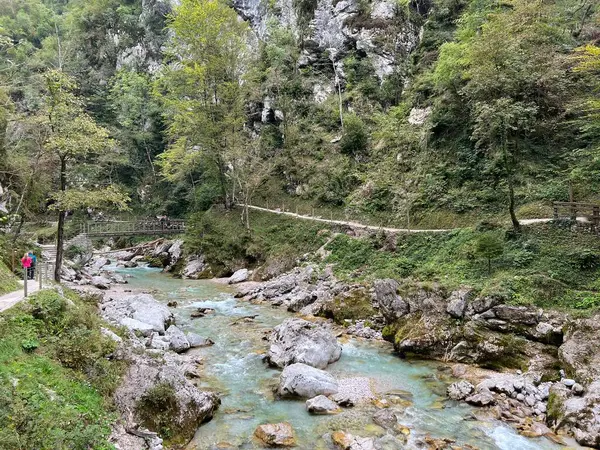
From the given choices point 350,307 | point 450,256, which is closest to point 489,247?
point 450,256

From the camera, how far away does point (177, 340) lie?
1534 centimetres

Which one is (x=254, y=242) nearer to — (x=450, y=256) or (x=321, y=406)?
(x=450, y=256)

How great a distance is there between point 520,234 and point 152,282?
80.8 ft

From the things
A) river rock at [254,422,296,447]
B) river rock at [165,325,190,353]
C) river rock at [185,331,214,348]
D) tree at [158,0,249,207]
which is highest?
tree at [158,0,249,207]

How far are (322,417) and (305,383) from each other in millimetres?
1353

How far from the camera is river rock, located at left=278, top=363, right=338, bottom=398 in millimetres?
11445

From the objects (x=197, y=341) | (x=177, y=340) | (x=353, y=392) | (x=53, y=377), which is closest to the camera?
(x=53, y=377)

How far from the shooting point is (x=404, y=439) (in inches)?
366

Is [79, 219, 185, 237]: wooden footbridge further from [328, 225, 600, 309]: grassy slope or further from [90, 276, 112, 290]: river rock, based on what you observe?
[328, 225, 600, 309]: grassy slope

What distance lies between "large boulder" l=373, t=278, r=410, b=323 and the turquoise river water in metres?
1.46

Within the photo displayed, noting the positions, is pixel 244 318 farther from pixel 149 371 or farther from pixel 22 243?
pixel 22 243

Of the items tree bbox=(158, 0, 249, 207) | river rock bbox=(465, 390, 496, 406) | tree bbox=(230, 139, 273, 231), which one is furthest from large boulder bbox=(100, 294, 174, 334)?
tree bbox=(158, 0, 249, 207)

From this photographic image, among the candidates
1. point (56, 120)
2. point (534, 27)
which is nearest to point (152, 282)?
point (56, 120)

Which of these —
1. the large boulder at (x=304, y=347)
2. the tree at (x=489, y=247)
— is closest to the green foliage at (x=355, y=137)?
the tree at (x=489, y=247)
